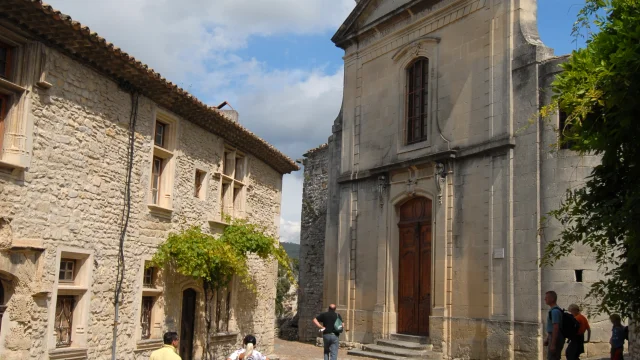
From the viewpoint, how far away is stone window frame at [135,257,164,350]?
12.1 metres

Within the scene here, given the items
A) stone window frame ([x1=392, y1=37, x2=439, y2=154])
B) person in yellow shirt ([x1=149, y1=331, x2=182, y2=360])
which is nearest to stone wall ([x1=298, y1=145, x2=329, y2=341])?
stone window frame ([x1=392, y1=37, x2=439, y2=154])

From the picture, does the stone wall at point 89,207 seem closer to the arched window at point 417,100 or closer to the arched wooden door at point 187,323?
the arched wooden door at point 187,323

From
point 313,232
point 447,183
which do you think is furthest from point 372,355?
point 313,232

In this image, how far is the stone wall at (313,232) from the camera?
2500 centimetres

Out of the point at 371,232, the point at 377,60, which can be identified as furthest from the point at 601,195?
the point at 377,60

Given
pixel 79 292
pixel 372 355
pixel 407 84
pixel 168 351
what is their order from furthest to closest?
pixel 407 84 → pixel 372 355 → pixel 79 292 → pixel 168 351

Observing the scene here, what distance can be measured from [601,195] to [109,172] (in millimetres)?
7684

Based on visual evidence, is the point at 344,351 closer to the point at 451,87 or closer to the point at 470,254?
the point at 470,254

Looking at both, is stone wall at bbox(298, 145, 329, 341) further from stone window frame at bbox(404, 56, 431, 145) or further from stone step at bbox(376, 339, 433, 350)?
stone window frame at bbox(404, 56, 431, 145)

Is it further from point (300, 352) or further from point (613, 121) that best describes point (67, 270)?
point (300, 352)

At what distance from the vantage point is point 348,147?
19984 millimetres

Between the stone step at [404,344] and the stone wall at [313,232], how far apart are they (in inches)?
288

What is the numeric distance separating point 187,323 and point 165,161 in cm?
343

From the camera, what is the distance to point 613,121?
7184 mm
